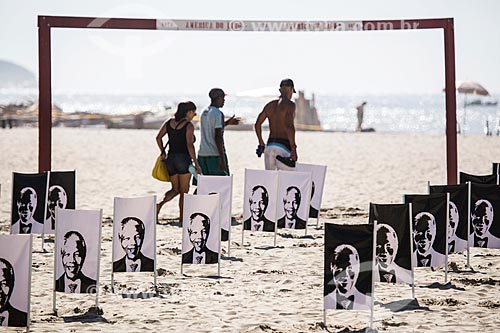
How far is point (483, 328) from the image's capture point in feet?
20.5

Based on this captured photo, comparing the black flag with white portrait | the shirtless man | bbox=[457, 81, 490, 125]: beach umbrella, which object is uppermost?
bbox=[457, 81, 490, 125]: beach umbrella

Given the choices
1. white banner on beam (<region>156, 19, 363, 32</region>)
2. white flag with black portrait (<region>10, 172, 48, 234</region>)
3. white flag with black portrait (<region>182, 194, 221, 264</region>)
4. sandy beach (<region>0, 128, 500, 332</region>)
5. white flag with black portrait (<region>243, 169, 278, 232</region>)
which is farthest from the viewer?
white banner on beam (<region>156, 19, 363, 32</region>)

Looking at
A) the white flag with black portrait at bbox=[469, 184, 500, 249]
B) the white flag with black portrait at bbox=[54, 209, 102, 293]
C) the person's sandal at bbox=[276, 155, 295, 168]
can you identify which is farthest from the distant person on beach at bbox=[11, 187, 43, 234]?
the white flag with black portrait at bbox=[469, 184, 500, 249]

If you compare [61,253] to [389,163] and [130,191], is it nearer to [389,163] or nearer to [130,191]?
[130,191]

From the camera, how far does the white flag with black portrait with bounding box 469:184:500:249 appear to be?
8.34 m

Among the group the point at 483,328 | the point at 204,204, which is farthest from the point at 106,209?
the point at 483,328

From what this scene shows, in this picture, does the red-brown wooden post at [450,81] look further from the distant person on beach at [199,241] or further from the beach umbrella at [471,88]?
the beach umbrella at [471,88]

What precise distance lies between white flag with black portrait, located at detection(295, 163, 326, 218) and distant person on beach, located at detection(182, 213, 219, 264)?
9.08ft

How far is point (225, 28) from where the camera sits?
1234 centimetres

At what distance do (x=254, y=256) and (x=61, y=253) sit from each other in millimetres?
2752

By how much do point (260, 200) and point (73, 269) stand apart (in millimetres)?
3073

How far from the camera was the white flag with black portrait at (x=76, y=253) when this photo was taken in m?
6.68

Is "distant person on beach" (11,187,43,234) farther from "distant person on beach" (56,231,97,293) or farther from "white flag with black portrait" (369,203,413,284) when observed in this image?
"white flag with black portrait" (369,203,413,284)

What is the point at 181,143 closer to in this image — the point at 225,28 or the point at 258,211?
the point at 258,211
